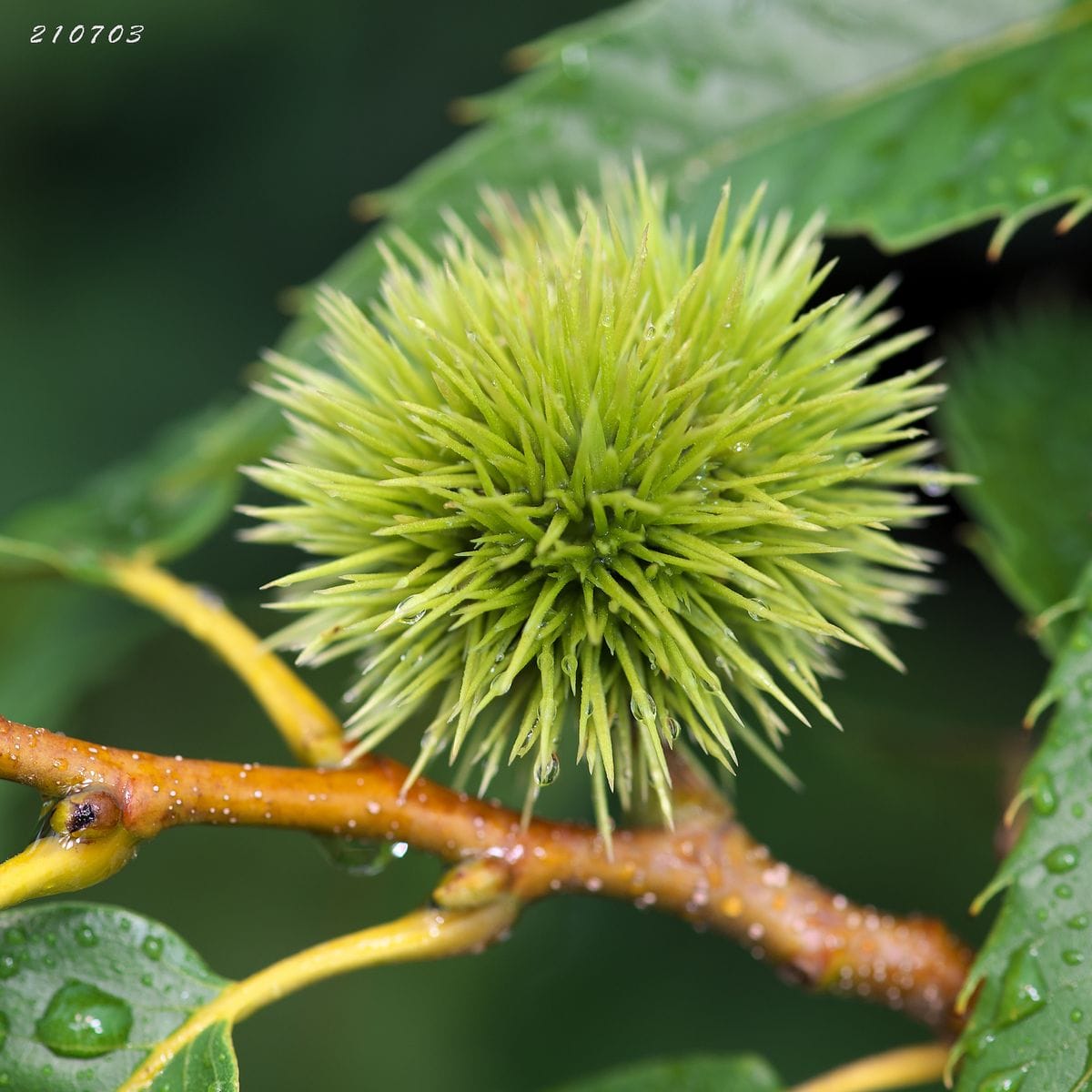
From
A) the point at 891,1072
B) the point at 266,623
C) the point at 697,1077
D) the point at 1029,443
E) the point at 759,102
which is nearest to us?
the point at 891,1072

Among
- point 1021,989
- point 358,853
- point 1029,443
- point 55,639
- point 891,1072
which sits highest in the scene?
point 55,639

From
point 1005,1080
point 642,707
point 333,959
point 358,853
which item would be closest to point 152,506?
point 358,853

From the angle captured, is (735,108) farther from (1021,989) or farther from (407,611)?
(1021,989)

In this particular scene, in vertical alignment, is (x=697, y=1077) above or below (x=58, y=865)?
below

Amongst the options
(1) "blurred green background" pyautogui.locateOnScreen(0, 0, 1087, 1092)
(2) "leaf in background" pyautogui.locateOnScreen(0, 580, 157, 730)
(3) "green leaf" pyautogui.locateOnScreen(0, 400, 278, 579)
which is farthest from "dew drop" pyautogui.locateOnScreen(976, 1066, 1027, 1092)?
(2) "leaf in background" pyautogui.locateOnScreen(0, 580, 157, 730)

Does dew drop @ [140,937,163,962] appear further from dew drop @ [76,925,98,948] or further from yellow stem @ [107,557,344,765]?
yellow stem @ [107,557,344,765]

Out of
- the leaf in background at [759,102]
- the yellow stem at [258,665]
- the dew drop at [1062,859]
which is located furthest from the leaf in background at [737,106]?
the dew drop at [1062,859]
